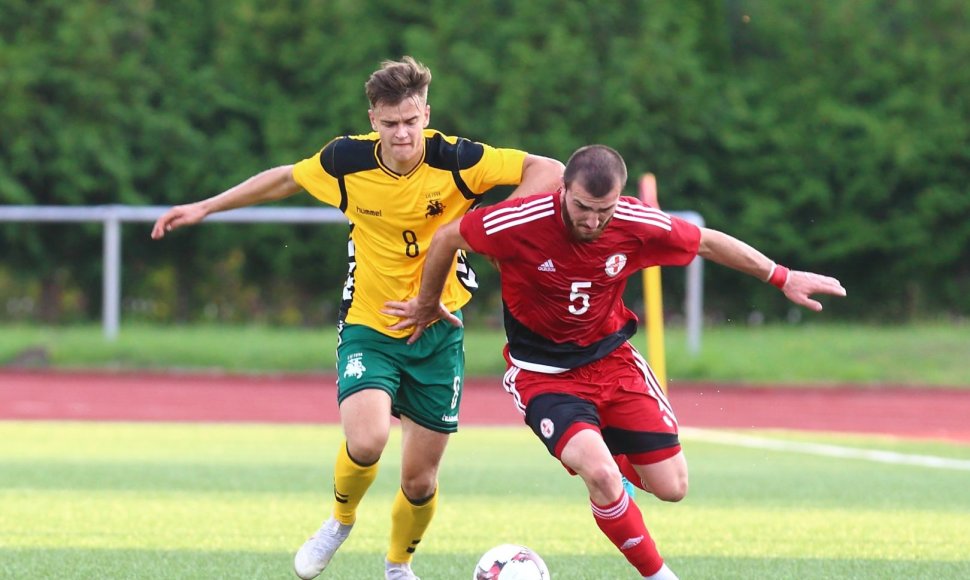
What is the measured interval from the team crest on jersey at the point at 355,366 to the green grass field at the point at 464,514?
911 mm

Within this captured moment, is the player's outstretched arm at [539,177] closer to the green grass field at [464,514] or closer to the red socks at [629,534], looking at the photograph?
the red socks at [629,534]

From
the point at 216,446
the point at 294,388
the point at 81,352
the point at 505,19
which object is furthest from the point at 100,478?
the point at 505,19

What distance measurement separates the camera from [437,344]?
6449mm

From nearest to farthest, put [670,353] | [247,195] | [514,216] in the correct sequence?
[514,216] → [247,195] → [670,353]

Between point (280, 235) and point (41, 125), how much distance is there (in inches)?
181

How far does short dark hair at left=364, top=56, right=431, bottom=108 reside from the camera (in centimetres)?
611

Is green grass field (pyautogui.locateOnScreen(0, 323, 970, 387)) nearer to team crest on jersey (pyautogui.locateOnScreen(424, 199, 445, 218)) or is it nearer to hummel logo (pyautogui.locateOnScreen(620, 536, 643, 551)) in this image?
team crest on jersey (pyautogui.locateOnScreen(424, 199, 445, 218))

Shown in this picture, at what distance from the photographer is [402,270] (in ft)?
21.0

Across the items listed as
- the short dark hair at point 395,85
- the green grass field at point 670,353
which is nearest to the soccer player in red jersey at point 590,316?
the short dark hair at point 395,85

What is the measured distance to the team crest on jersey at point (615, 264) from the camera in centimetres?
587

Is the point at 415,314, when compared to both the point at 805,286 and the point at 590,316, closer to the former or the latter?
the point at 590,316

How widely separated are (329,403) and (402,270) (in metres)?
13.3

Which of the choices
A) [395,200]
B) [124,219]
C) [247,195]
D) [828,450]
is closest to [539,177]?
[395,200]

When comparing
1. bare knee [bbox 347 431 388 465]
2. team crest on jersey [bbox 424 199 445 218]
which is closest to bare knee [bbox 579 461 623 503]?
bare knee [bbox 347 431 388 465]
